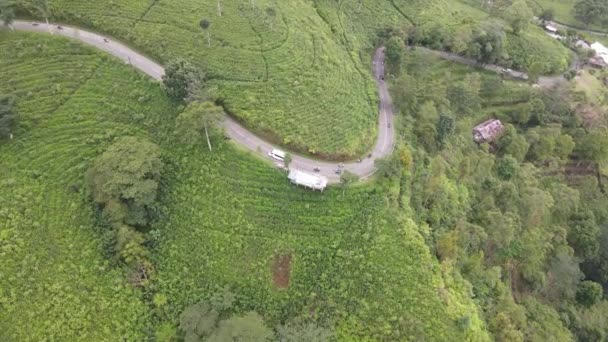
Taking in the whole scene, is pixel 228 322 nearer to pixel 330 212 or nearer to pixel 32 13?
pixel 330 212

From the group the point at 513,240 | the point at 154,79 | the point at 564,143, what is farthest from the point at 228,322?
the point at 564,143

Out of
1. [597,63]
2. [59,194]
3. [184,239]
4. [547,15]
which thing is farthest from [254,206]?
[547,15]

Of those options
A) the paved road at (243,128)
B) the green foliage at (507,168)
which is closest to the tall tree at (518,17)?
the green foliage at (507,168)

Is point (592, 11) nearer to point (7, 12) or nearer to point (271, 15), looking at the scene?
point (271, 15)

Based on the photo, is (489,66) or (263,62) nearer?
(263,62)

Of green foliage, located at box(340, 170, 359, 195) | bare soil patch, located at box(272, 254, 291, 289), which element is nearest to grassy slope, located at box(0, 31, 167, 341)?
bare soil patch, located at box(272, 254, 291, 289)

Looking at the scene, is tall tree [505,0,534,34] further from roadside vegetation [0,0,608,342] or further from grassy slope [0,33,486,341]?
grassy slope [0,33,486,341]
